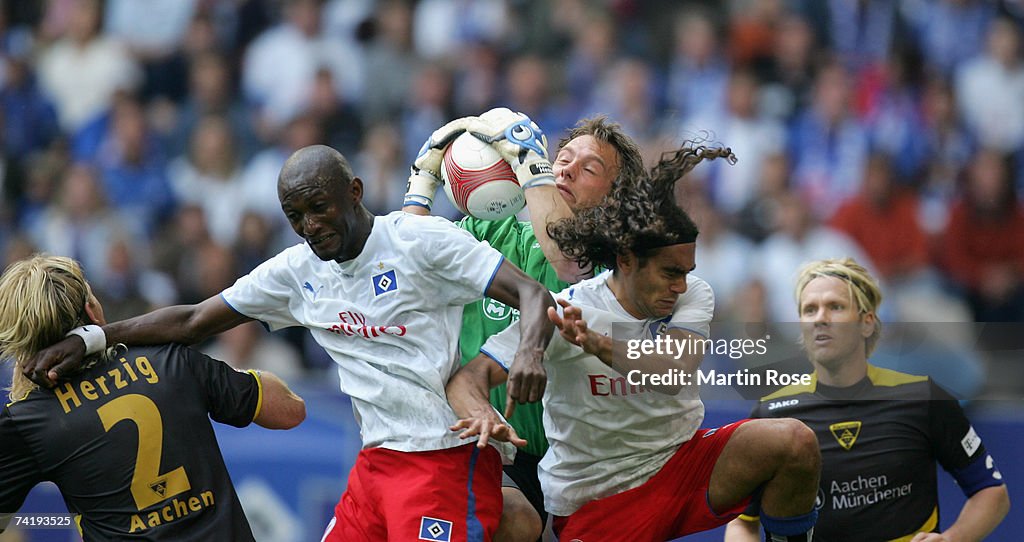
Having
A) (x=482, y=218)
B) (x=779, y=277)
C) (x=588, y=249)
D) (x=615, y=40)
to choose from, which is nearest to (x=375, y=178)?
(x=615, y=40)

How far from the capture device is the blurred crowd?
28.4ft

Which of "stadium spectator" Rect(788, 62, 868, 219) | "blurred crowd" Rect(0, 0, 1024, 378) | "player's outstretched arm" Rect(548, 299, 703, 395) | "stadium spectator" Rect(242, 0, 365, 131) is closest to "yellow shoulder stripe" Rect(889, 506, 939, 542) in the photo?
"player's outstretched arm" Rect(548, 299, 703, 395)

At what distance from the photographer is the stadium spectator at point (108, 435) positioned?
179 inches

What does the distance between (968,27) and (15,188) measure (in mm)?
7280

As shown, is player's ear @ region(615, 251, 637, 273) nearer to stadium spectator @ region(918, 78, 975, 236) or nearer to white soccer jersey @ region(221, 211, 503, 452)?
white soccer jersey @ region(221, 211, 503, 452)

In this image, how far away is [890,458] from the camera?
17.8 feet

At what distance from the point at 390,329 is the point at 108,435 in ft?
3.37

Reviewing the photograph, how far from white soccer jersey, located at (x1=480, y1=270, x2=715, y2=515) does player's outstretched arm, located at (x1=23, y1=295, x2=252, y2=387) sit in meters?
1.01

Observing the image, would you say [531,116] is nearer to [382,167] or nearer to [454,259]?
[382,167]

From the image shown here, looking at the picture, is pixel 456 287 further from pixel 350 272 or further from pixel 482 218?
pixel 482 218

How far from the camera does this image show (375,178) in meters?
9.59

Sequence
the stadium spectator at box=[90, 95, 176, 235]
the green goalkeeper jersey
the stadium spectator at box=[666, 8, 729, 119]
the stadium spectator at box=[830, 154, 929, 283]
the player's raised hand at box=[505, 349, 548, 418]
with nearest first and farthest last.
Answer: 1. the player's raised hand at box=[505, 349, 548, 418]
2. the green goalkeeper jersey
3. the stadium spectator at box=[830, 154, 929, 283]
4. the stadium spectator at box=[666, 8, 729, 119]
5. the stadium spectator at box=[90, 95, 176, 235]

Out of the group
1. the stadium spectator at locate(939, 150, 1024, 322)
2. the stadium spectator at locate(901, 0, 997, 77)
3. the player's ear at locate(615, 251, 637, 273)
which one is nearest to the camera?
the player's ear at locate(615, 251, 637, 273)

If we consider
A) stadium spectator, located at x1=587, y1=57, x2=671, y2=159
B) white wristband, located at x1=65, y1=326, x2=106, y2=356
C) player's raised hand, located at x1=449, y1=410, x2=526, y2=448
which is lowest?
player's raised hand, located at x1=449, y1=410, x2=526, y2=448
